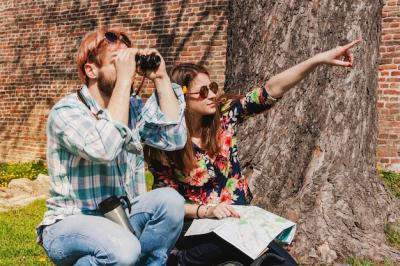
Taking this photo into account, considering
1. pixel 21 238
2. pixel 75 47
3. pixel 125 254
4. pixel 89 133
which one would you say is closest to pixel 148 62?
pixel 89 133

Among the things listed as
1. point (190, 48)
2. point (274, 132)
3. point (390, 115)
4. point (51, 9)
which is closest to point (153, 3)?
point (190, 48)

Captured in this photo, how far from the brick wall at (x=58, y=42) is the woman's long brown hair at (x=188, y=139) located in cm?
570

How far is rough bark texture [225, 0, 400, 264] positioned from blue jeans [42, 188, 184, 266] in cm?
121

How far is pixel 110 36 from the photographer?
289 cm

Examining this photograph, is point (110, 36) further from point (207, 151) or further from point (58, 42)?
point (58, 42)

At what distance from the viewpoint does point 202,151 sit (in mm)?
3416

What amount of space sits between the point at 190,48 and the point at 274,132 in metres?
5.59

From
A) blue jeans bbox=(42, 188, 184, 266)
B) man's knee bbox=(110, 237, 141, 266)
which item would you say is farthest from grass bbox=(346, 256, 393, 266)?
man's knee bbox=(110, 237, 141, 266)

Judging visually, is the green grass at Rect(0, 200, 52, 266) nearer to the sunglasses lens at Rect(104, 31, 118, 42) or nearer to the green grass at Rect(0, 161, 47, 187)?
the sunglasses lens at Rect(104, 31, 118, 42)

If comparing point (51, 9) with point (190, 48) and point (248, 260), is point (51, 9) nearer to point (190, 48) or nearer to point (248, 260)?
point (190, 48)

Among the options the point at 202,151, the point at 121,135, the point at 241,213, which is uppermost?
the point at 121,135

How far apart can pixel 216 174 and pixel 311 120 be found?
111 centimetres

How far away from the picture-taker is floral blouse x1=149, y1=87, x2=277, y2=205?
3.37 metres

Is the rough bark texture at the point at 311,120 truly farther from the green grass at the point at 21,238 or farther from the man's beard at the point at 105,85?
the green grass at the point at 21,238
